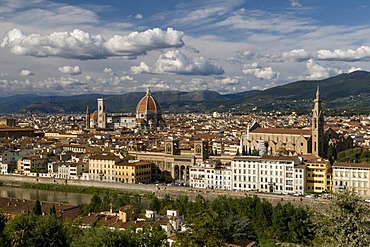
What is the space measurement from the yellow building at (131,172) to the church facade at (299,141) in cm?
769

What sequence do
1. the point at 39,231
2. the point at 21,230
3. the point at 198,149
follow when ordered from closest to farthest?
the point at 21,230, the point at 39,231, the point at 198,149

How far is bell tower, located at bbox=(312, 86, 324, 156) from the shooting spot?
36.1 m

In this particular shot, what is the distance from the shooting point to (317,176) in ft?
93.1

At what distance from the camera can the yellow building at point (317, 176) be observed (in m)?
28.1

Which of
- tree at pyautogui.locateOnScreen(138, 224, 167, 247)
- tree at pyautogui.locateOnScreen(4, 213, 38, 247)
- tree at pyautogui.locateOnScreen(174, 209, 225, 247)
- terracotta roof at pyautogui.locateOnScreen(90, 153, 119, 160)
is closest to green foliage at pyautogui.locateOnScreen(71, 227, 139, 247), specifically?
tree at pyautogui.locateOnScreen(138, 224, 167, 247)

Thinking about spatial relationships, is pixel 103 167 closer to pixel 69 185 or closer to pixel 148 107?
pixel 69 185

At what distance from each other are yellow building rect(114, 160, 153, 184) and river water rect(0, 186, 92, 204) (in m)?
2.78

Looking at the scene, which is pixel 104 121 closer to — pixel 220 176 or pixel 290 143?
pixel 290 143

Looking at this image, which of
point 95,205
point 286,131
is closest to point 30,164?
point 95,205

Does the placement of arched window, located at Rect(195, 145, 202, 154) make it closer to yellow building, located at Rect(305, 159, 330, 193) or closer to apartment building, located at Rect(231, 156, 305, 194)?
apartment building, located at Rect(231, 156, 305, 194)

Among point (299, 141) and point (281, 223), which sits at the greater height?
point (299, 141)

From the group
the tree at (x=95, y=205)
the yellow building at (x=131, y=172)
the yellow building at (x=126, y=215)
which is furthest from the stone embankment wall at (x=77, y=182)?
the yellow building at (x=126, y=215)

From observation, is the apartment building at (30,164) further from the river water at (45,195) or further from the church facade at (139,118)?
the church facade at (139,118)

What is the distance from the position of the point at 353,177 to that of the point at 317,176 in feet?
6.62
